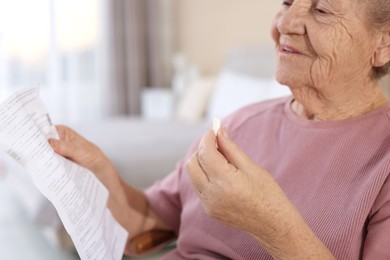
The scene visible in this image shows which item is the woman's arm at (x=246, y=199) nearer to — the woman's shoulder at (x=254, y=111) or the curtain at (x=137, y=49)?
the woman's shoulder at (x=254, y=111)

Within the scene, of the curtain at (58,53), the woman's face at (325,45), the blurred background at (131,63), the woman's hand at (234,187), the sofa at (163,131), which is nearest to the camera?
the woman's hand at (234,187)

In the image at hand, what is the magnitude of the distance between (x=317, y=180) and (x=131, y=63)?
3397mm

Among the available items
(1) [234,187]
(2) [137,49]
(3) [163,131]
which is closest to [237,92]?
(3) [163,131]

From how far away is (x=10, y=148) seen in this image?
87cm

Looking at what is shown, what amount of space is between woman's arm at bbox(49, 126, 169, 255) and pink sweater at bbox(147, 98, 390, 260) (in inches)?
3.6

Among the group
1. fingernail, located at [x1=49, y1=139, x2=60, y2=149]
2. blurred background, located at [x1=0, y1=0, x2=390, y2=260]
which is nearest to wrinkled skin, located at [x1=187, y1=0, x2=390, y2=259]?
fingernail, located at [x1=49, y1=139, x2=60, y2=149]

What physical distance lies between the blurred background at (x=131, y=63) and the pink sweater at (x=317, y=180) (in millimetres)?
1519

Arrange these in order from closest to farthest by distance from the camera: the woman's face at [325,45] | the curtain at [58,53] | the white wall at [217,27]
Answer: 1. the woman's face at [325,45]
2. the curtain at [58,53]
3. the white wall at [217,27]

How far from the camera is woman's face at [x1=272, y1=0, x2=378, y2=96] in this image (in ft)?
3.39

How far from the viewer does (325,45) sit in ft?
3.43

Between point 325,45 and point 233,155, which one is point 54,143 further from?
point 325,45

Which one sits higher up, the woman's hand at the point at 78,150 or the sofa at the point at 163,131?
the woman's hand at the point at 78,150

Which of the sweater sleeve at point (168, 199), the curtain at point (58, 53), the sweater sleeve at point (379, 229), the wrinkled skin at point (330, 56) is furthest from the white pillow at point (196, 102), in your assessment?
the sweater sleeve at point (379, 229)

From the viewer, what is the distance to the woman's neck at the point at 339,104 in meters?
1.09
